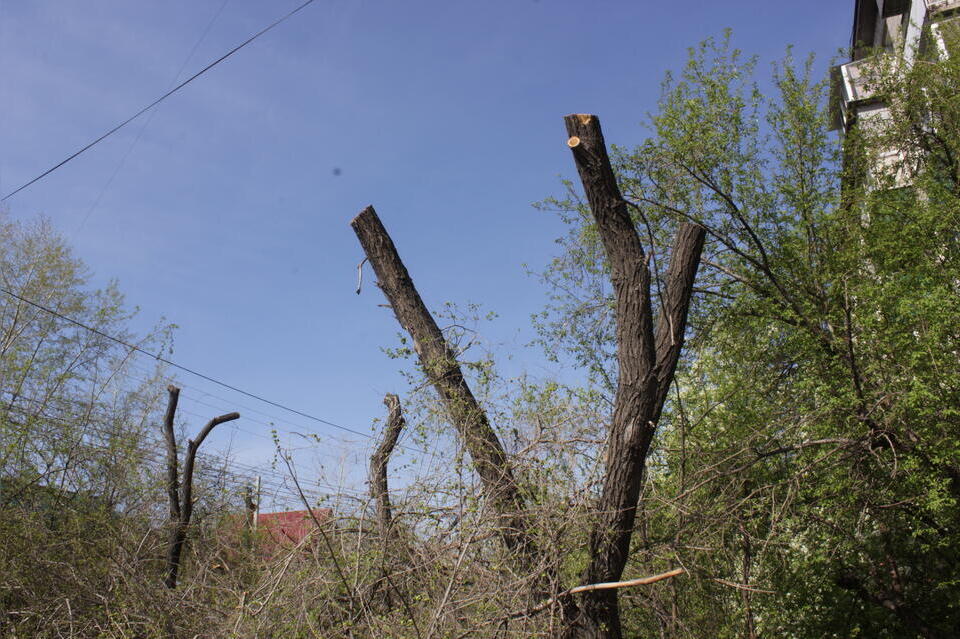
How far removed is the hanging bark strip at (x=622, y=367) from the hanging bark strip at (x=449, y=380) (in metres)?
0.49

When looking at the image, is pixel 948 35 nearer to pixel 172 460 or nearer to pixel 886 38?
pixel 886 38

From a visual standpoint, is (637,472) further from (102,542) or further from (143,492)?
(143,492)

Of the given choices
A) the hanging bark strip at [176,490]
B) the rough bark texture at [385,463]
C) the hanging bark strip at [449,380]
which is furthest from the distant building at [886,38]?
the hanging bark strip at [176,490]

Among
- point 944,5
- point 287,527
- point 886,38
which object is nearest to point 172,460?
point 287,527

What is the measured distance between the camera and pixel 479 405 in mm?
4836

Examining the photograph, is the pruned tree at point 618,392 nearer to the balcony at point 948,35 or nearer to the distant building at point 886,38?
the balcony at point 948,35

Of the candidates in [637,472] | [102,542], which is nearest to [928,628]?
[637,472]

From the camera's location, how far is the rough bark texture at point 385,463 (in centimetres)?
454

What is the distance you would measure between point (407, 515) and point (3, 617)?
4.14 m

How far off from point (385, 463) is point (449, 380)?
691 mm

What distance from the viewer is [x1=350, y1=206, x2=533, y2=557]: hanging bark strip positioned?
4.38m

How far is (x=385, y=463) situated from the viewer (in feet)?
15.6

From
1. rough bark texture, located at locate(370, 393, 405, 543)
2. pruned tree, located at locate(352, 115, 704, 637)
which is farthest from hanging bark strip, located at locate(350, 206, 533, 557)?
rough bark texture, located at locate(370, 393, 405, 543)

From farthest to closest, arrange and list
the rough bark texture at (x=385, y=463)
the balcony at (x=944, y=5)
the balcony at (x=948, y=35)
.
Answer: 1. the balcony at (x=944, y=5)
2. the balcony at (x=948, y=35)
3. the rough bark texture at (x=385, y=463)
